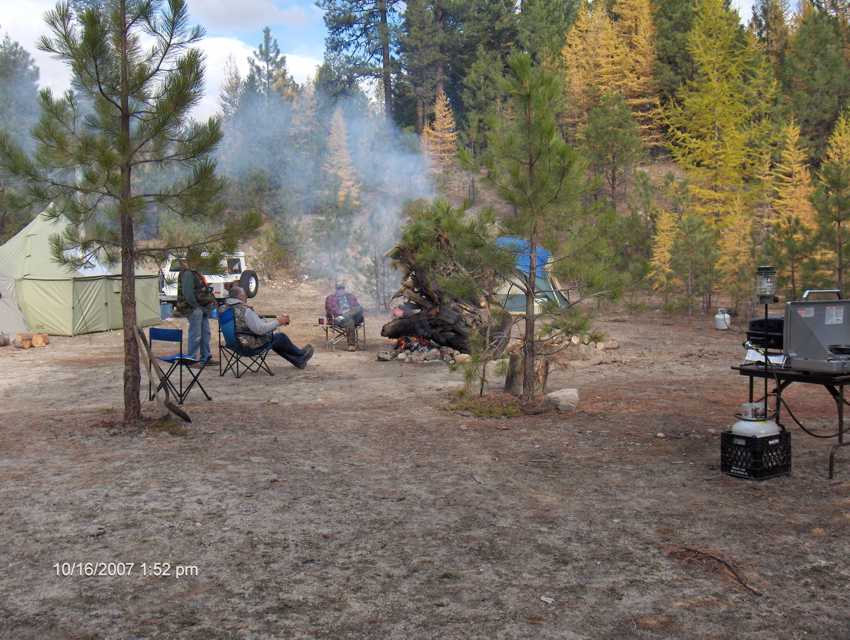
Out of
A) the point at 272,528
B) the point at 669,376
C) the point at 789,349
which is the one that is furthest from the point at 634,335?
the point at 272,528

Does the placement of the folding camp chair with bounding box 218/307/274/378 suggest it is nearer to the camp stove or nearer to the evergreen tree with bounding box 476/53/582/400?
the evergreen tree with bounding box 476/53/582/400

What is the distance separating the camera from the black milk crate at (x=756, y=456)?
516cm

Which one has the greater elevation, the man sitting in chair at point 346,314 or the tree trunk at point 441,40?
the tree trunk at point 441,40

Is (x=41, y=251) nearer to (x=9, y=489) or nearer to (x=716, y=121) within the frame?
(x=9, y=489)

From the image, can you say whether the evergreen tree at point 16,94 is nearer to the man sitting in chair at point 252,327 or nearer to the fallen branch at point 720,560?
the man sitting in chair at point 252,327

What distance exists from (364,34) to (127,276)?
31.5m

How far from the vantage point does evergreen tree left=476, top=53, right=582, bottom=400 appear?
23.7 ft

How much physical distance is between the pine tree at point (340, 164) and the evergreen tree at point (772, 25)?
24.1 m

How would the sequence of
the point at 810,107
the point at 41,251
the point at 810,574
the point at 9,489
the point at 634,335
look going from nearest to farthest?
the point at 810,574
the point at 9,489
the point at 634,335
the point at 41,251
the point at 810,107

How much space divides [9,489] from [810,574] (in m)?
4.78

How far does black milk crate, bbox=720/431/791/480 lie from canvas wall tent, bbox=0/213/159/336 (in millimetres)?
13691

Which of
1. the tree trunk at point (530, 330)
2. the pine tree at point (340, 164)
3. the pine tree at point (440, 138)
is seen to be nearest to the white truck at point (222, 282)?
the tree trunk at point (530, 330)

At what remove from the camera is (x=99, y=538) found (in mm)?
4156

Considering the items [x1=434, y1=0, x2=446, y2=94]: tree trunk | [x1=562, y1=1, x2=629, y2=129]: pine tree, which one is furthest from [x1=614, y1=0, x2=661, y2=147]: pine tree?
[x1=434, y1=0, x2=446, y2=94]: tree trunk
